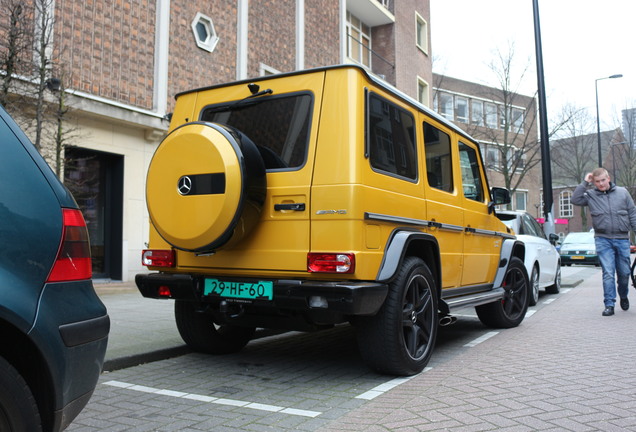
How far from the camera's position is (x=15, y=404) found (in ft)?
6.52

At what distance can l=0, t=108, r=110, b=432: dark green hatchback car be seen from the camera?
79.4 inches

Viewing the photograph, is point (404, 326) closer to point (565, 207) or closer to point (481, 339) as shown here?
point (481, 339)

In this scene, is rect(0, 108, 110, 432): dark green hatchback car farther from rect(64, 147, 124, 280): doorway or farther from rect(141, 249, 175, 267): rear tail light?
rect(64, 147, 124, 280): doorway

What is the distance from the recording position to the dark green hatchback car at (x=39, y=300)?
2.02 meters

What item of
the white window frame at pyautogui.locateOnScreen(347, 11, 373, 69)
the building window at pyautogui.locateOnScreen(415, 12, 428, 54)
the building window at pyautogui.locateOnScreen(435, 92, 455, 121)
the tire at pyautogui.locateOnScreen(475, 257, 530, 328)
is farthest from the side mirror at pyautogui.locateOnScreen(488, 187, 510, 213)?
the building window at pyautogui.locateOnScreen(435, 92, 455, 121)

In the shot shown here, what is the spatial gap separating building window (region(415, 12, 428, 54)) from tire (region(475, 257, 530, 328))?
2243 centimetres

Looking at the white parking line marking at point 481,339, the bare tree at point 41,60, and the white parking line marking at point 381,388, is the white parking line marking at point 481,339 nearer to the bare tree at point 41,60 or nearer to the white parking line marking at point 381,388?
the white parking line marking at point 381,388

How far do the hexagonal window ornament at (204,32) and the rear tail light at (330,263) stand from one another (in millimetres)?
10819

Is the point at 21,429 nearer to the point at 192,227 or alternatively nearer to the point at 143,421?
the point at 143,421

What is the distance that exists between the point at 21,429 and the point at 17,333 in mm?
340

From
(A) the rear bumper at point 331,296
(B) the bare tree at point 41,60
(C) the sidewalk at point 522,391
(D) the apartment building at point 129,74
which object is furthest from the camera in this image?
(D) the apartment building at point 129,74

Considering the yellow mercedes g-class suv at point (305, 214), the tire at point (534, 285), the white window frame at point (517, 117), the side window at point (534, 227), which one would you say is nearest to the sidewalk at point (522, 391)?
the yellow mercedes g-class suv at point (305, 214)

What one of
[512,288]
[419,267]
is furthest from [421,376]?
[512,288]

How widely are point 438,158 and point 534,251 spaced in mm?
4897
